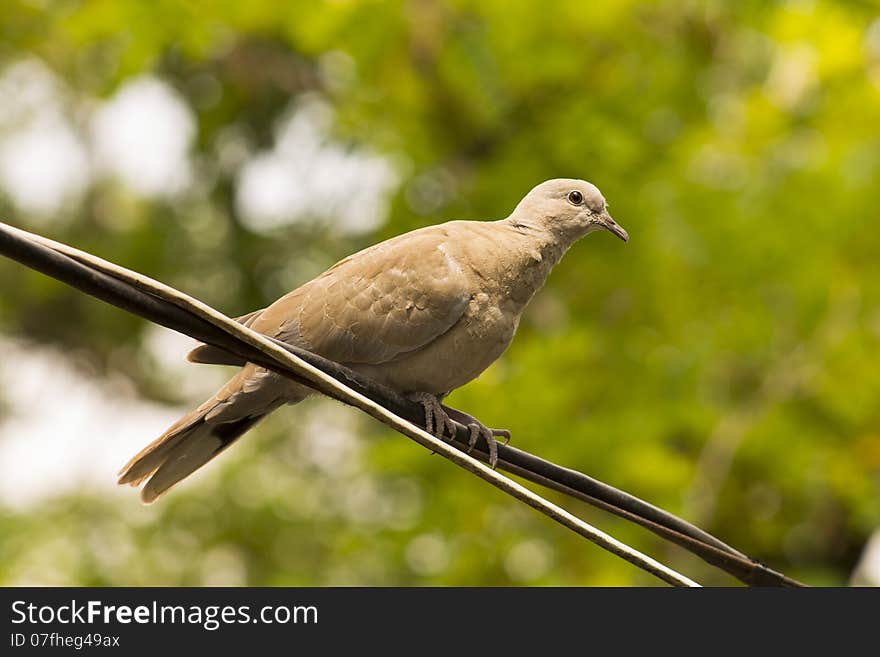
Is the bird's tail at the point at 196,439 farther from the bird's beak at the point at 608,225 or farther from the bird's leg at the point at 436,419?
the bird's beak at the point at 608,225

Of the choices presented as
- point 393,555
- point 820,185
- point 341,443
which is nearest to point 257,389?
point 393,555

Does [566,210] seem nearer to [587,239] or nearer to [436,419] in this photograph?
[436,419]

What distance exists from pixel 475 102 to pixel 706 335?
2.26m

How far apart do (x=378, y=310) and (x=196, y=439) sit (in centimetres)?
71

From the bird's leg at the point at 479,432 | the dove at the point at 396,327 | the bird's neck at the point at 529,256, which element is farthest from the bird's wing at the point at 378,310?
the bird's leg at the point at 479,432

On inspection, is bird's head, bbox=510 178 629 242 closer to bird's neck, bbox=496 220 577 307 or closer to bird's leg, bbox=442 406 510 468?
bird's neck, bbox=496 220 577 307

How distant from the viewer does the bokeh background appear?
6957 millimetres

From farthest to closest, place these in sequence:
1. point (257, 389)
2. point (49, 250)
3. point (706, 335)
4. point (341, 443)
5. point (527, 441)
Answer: point (341, 443)
point (706, 335)
point (527, 441)
point (257, 389)
point (49, 250)

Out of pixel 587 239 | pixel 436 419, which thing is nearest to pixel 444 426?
pixel 436 419

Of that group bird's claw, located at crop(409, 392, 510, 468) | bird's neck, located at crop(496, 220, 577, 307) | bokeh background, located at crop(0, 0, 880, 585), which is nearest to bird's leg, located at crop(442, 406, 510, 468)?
bird's claw, located at crop(409, 392, 510, 468)

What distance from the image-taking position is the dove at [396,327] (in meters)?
3.59

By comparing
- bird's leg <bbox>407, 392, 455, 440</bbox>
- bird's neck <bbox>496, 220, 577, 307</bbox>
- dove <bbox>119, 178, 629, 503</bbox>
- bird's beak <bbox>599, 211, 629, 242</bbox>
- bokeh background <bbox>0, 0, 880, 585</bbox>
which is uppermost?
bokeh background <bbox>0, 0, 880, 585</bbox>
